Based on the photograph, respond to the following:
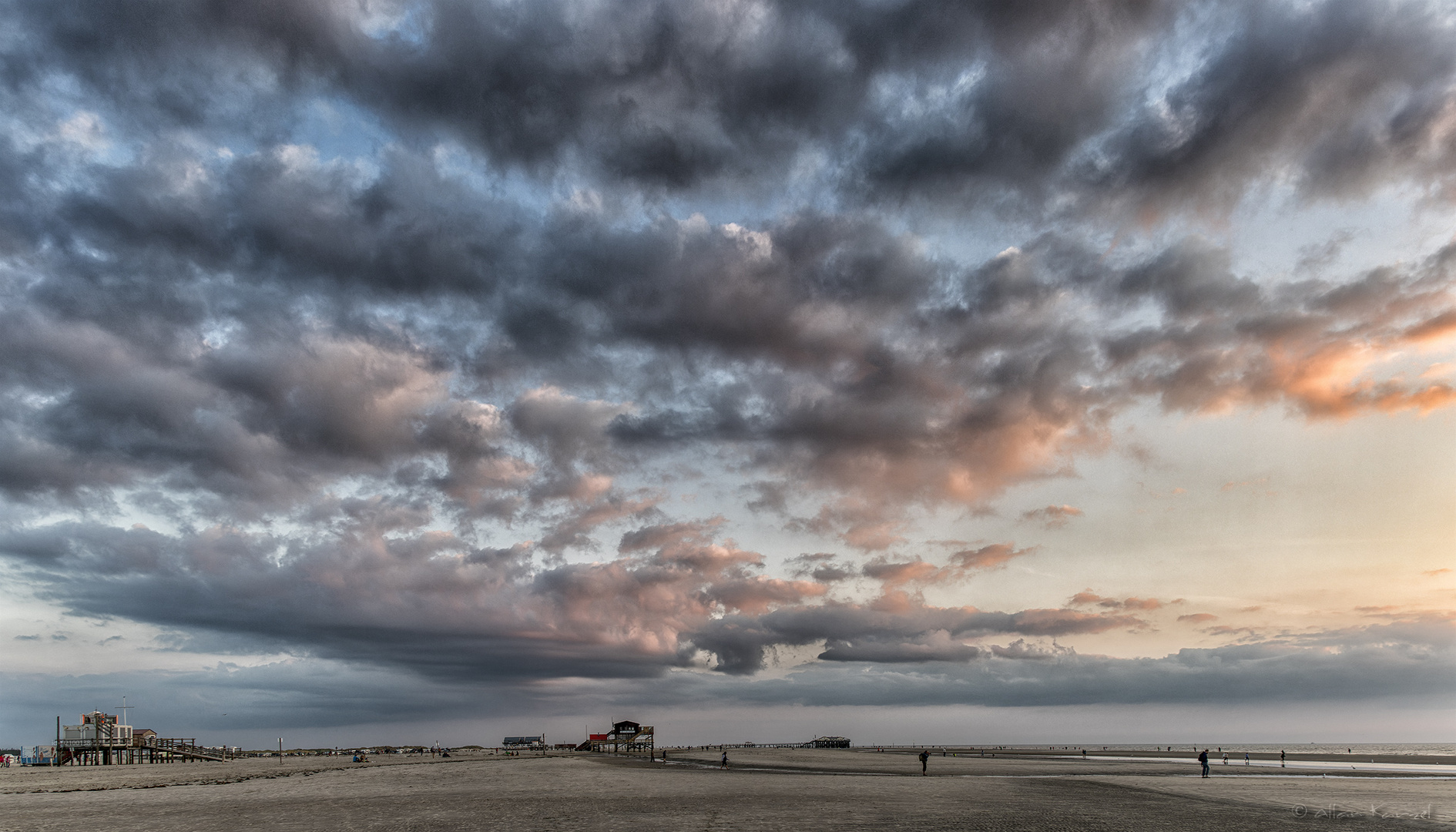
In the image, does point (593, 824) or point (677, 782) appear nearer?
point (593, 824)

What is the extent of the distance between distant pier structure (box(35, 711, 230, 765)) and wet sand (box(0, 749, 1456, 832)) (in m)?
78.2

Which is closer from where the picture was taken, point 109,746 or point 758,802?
point 758,802

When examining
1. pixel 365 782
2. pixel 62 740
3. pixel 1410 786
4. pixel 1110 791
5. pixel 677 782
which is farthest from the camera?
pixel 62 740

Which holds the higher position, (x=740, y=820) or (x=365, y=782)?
(x=740, y=820)

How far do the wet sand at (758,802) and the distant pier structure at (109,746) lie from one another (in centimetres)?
7822

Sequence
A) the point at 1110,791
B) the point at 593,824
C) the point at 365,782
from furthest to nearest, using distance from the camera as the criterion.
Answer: the point at 365,782 → the point at 1110,791 → the point at 593,824

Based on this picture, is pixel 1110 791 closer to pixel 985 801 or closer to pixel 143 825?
pixel 985 801

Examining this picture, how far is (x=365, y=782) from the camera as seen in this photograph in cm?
7869

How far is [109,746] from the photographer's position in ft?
484

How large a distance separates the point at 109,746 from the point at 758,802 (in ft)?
522

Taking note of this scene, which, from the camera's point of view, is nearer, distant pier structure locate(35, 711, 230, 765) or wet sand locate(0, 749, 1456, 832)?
wet sand locate(0, 749, 1456, 832)

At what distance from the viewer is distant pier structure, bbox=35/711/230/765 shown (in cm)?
14788

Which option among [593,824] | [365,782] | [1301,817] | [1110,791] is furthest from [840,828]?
[365,782]

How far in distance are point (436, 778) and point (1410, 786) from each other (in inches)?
3535
